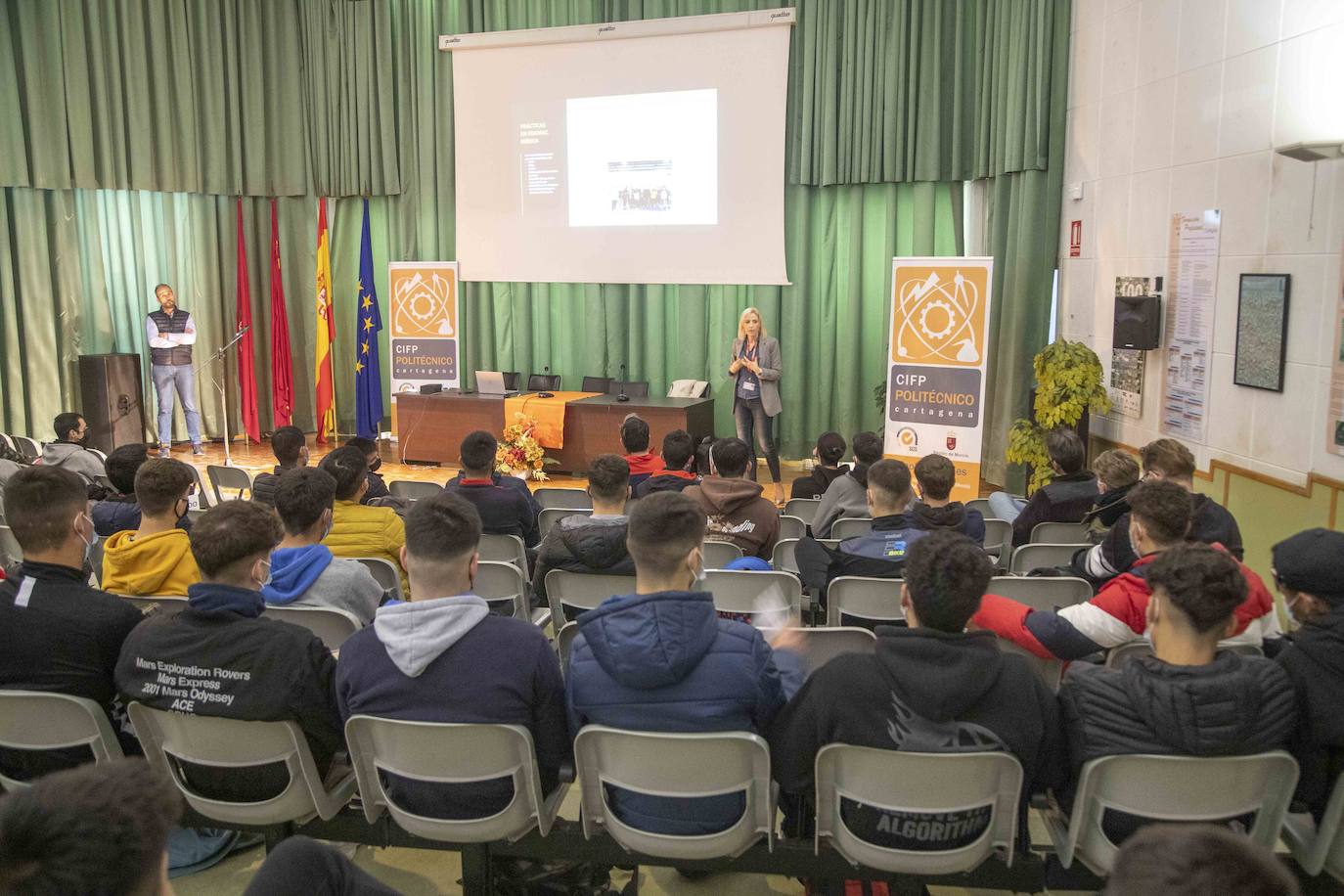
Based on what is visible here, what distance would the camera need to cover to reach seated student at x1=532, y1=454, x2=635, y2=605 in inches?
137

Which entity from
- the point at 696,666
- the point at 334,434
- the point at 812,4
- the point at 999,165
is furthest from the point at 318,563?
the point at 334,434

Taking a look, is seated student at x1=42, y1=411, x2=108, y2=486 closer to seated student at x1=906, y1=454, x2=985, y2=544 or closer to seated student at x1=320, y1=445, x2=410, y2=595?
seated student at x1=320, y1=445, x2=410, y2=595

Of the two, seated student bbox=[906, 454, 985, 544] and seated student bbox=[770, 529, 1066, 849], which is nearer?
seated student bbox=[770, 529, 1066, 849]

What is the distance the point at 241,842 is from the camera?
9.96ft

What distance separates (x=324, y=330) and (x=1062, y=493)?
8.50m

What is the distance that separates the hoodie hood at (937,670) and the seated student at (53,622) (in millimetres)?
1889

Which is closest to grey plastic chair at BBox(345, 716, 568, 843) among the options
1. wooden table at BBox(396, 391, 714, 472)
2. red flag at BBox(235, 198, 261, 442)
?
wooden table at BBox(396, 391, 714, 472)

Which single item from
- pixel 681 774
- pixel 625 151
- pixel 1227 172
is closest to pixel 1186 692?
pixel 681 774

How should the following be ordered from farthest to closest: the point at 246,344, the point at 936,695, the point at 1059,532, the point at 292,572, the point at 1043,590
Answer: the point at 246,344 → the point at 1059,532 → the point at 1043,590 → the point at 292,572 → the point at 936,695

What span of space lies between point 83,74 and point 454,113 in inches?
136

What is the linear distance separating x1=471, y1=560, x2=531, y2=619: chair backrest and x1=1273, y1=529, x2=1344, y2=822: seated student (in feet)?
8.03

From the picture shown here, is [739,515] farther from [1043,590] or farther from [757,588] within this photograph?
[1043,590]

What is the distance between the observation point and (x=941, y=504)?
4.09 m

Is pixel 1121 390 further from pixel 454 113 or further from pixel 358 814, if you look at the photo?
pixel 454 113
